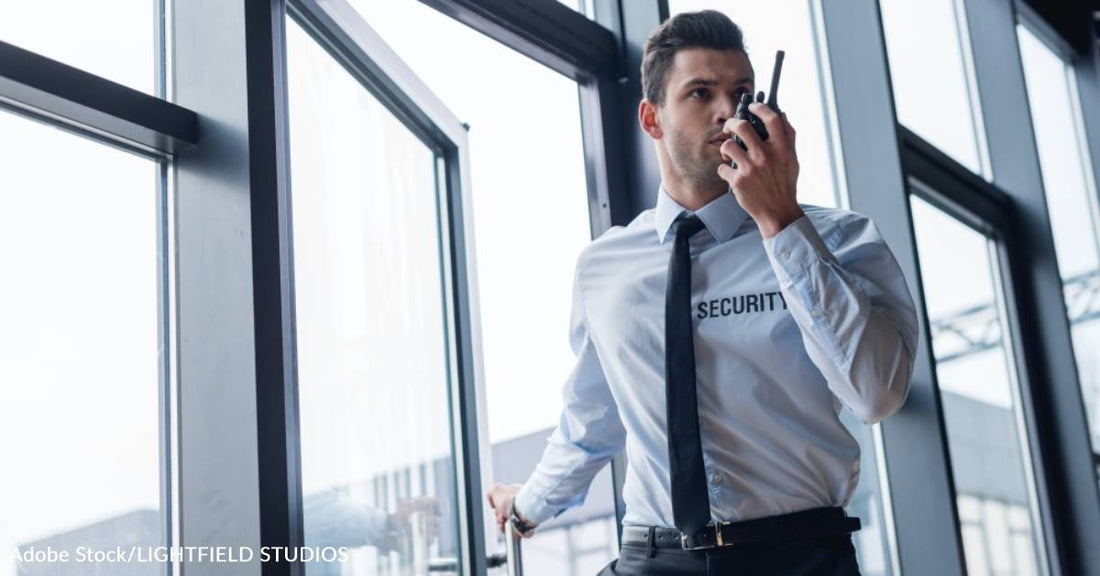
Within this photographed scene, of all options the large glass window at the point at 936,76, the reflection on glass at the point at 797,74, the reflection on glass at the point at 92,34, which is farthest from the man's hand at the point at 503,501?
the large glass window at the point at 936,76

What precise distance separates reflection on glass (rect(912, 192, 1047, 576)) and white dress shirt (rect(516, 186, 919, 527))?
6.99ft

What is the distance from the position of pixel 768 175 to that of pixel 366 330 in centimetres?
90

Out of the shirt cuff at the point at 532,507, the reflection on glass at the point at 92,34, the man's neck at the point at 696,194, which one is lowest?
the shirt cuff at the point at 532,507

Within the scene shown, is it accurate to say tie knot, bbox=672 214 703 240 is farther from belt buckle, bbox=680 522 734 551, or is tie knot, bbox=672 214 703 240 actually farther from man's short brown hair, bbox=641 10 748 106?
belt buckle, bbox=680 522 734 551

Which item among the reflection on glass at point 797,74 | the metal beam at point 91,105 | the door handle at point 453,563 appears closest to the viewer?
the metal beam at point 91,105

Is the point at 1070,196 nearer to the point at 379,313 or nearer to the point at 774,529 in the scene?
the point at 379,313

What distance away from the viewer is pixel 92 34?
6.23ft

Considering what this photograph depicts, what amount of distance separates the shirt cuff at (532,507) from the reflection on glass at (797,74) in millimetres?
1757

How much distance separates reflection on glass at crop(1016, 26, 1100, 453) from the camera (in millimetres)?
5430

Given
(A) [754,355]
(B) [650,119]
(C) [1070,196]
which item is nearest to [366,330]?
(B) [650,119]

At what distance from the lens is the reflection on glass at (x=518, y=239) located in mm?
2564

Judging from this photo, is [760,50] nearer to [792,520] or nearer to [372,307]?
[372,307]

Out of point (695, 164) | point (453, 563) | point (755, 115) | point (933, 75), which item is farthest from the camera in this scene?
point (933, 75)

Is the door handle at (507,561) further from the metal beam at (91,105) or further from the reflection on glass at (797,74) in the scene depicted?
the reflection on glass at (797,74)
